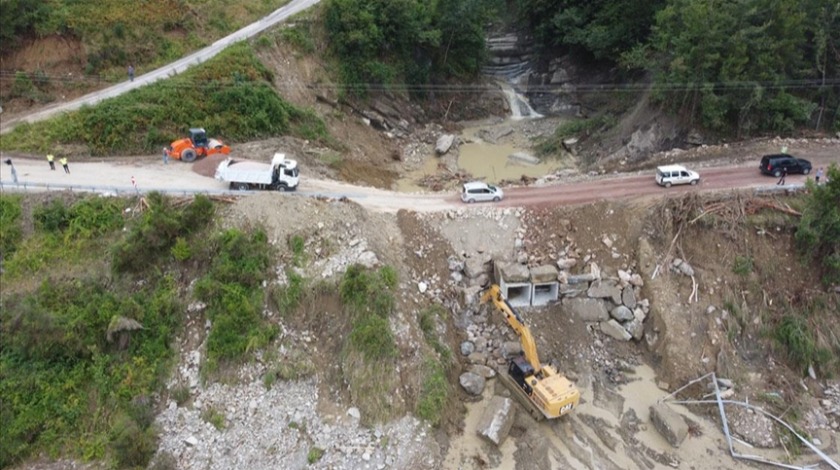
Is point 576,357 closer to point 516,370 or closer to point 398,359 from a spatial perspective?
point 516,370

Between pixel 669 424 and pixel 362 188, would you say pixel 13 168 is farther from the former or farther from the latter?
pixel 669 424

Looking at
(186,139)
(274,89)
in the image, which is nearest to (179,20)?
(274,89)

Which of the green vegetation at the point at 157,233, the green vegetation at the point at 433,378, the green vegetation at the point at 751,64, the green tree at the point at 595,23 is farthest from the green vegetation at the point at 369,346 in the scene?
the green tree at the point at 595,23

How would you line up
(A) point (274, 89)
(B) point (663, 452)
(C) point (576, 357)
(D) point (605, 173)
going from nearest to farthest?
(B) point (663, 452), (C) point (576, 357), (D) point (605, 173), (A) point (274, 89)

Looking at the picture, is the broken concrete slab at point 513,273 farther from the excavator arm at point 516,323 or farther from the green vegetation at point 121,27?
the green vegetation at point 121,27

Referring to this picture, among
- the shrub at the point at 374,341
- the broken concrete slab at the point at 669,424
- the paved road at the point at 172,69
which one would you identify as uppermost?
the paved road at the point at 172,69

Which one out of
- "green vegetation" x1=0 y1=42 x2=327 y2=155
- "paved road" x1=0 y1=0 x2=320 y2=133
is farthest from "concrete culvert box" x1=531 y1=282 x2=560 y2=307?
"paved road" x1=0 y1=0 x2=320 y2=133
